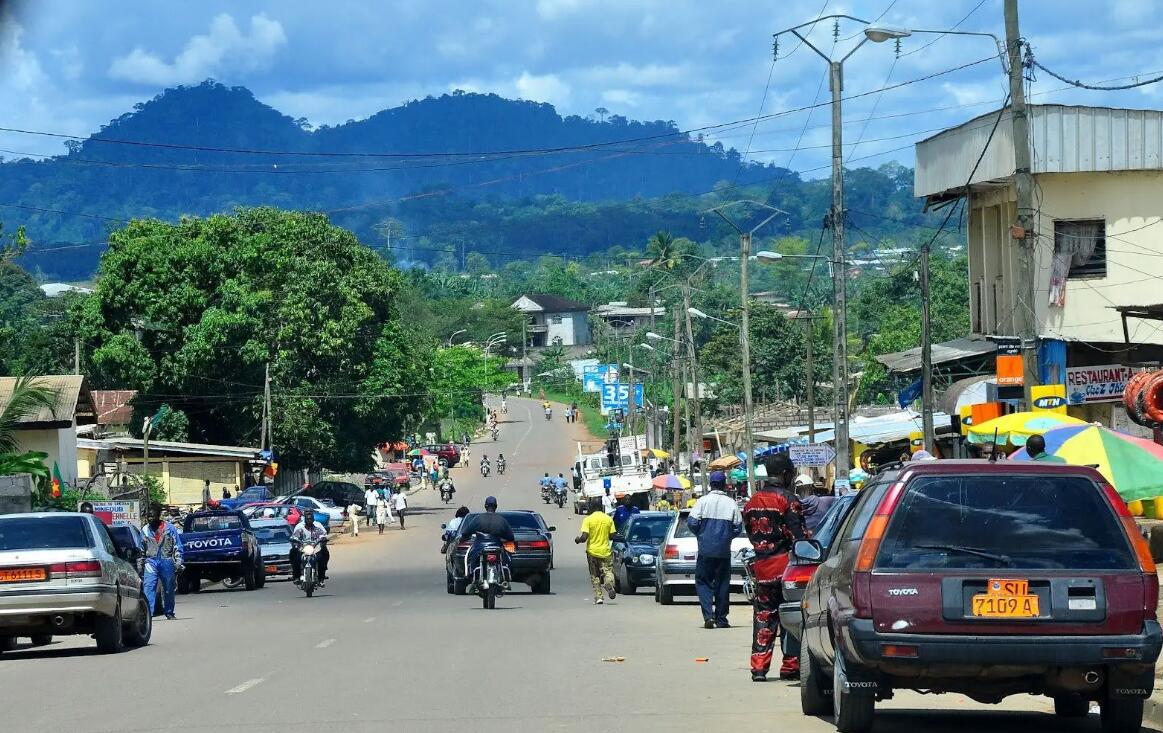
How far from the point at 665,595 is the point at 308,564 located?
7898mm

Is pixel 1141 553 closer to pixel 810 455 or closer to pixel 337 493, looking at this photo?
pixel 810 455

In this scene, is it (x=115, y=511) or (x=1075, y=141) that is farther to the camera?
(x=115, y=511)

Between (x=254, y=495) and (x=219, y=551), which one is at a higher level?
(x=219, y=551)

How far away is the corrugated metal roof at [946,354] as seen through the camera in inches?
1468

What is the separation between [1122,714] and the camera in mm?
10062

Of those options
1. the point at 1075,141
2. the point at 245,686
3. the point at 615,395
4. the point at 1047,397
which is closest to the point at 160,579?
the point at 245,686

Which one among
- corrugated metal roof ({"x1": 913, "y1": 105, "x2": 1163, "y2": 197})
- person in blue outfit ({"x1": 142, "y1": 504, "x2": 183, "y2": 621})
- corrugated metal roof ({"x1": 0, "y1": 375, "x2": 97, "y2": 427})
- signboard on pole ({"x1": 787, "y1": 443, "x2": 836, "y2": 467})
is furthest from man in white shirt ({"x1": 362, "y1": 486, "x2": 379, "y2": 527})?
person in blue outfit ({"x1": 142, "y1": 504, "x2": 183, "y2": 621})

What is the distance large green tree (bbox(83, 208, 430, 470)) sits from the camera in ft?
219

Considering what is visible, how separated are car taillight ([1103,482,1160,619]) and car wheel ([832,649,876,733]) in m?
1.73

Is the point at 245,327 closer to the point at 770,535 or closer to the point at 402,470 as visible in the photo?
the point at 402,470

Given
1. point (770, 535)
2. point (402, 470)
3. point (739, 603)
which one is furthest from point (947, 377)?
point (402, 470)

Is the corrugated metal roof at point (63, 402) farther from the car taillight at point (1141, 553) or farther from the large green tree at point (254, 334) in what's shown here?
the car taillight at point (1141, 553)

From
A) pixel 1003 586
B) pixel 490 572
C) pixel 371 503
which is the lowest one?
pixel 371 503

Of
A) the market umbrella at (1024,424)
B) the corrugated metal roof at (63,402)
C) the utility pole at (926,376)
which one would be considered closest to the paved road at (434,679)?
the market umbrella at (1024,424)
